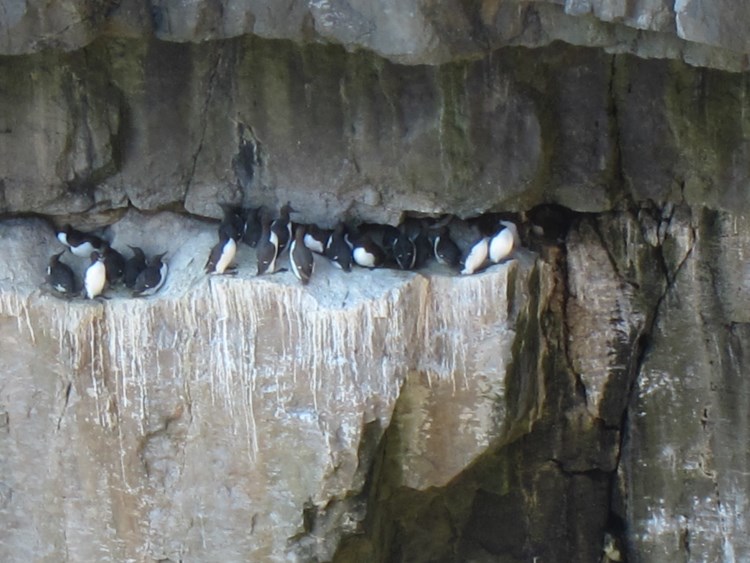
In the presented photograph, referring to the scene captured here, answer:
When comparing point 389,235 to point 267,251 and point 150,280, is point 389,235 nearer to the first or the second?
point 267,251

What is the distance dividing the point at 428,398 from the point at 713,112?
222 cm

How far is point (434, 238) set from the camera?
7391 mm

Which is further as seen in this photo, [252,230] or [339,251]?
[252,230]

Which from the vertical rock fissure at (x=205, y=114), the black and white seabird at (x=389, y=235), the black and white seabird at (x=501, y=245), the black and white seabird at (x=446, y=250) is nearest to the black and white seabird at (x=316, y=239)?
the black and white seabird at (x=389, y=235)

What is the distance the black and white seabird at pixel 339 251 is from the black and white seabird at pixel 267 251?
0.31 meters

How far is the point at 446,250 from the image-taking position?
7277mm

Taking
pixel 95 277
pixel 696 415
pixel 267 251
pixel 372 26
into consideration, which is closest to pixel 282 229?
pixel 267 251

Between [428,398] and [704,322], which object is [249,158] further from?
[704,322]

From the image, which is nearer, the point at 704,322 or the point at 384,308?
the point at 384,308

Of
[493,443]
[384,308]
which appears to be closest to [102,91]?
[384,308]

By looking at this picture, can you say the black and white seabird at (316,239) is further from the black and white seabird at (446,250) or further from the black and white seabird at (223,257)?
the black and white seabird at (446,250)

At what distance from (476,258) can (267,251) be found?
3.80 feet

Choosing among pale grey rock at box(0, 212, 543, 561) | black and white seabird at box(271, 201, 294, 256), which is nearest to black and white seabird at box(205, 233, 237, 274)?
pale grey rock at box(0, 212, 543, 561)

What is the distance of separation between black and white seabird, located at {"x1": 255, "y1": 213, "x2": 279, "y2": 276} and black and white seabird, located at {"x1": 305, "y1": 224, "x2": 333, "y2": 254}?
23cm
